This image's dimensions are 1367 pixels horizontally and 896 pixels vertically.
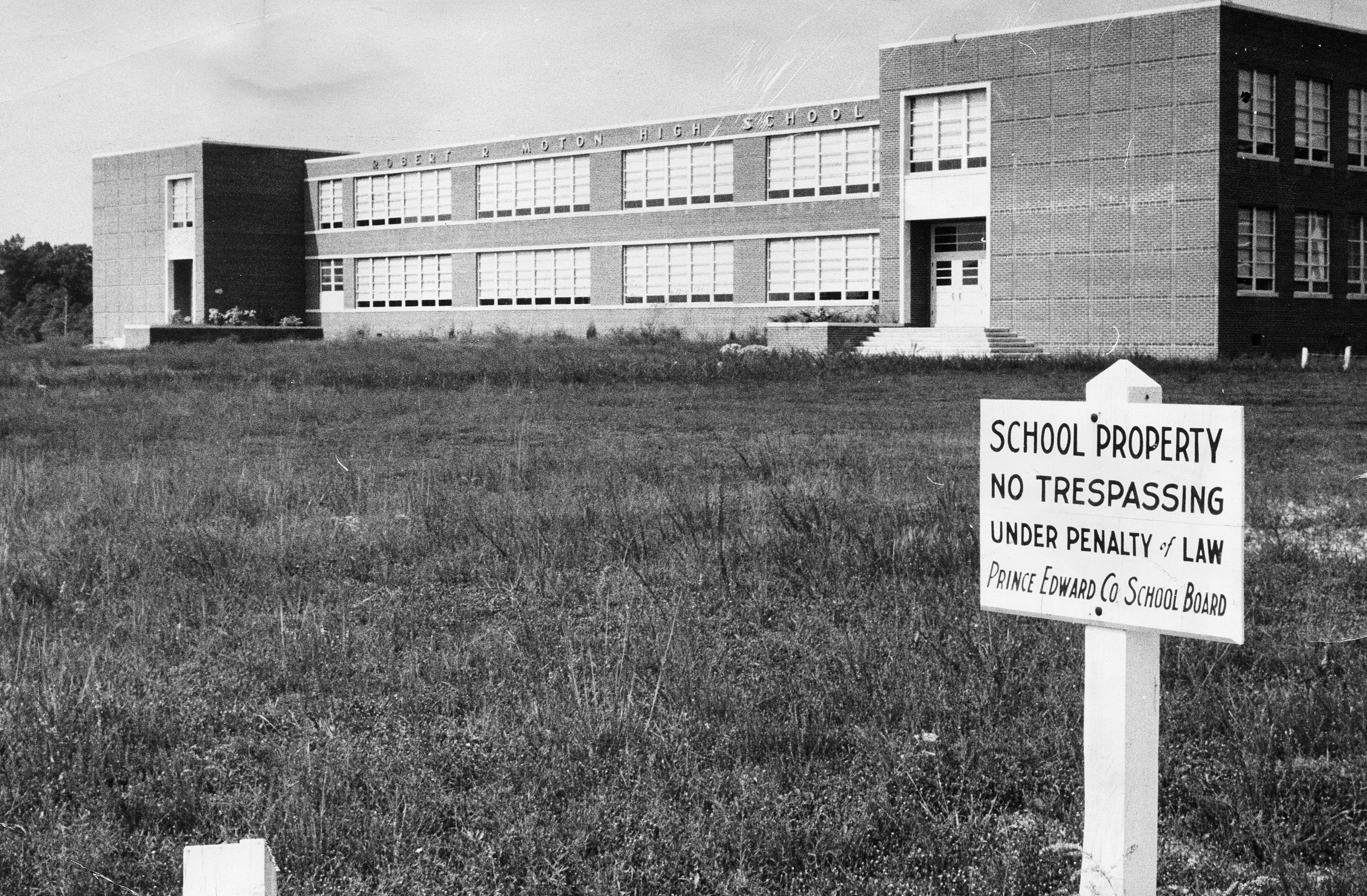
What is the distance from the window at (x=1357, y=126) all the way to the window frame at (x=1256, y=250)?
3.89 meters

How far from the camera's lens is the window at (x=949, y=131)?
46.3 metres

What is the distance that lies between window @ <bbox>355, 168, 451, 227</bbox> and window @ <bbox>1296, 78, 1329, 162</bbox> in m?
39.3

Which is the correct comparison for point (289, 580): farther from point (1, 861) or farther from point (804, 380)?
point (804, 380)

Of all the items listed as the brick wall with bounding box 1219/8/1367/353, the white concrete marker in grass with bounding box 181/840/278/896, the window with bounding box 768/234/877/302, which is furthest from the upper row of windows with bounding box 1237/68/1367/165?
the white concrete marker in grass with bounding box 181/840/278/896

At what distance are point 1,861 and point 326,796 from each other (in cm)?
110

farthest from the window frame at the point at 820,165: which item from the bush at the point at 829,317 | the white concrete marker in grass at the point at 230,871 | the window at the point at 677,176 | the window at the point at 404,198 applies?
the white concrete marker in grass at the point at 230,871

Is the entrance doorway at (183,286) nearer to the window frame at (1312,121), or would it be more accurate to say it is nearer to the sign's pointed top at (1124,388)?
the window frame at (1312,121)

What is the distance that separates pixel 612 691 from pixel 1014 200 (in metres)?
40.5

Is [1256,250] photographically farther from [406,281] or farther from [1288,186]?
[406,281]

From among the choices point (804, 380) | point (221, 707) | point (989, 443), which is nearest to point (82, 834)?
point (221, 707)

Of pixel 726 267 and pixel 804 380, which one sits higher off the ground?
pixel 726 267

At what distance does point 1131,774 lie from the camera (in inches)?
162

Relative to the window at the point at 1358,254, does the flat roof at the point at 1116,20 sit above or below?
above

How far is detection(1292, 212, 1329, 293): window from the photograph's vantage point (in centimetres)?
4431
